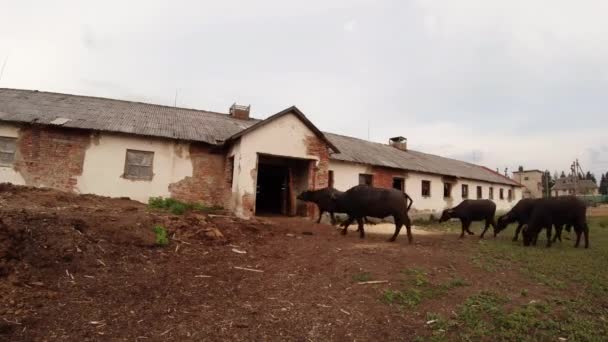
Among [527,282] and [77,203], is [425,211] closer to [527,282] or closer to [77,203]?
[527,282]

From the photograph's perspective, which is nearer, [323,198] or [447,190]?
[323,198]

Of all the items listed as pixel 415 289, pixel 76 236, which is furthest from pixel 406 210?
pixel 76 236

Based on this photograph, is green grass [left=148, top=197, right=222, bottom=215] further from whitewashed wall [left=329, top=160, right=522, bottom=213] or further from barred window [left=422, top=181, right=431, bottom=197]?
barred window [left=422, top=181, right=431, bottom=197]

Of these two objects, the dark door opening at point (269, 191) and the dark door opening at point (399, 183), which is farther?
the dark door opening at point (399, 183)

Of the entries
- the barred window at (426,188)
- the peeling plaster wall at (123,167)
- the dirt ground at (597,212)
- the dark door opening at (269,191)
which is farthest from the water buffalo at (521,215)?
the dirt ground at (597,212)

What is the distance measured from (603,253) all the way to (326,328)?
9.87 meters

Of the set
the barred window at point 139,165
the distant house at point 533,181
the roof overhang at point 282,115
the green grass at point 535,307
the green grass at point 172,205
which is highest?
the distant house at point 533,181

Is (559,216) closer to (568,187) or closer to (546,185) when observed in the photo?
(546,185)

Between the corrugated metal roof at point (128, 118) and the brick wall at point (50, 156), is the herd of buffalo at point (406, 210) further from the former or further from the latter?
the brick wall at point (50, 156)

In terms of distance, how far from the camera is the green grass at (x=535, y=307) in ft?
13.7

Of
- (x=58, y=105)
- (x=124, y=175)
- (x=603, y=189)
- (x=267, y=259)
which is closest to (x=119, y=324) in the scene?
(x=267, y=259)

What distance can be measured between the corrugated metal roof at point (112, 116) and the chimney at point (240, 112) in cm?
182

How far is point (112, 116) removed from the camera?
14969mm

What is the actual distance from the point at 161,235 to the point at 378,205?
619cm
